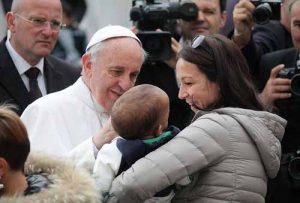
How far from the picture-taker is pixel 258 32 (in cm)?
584

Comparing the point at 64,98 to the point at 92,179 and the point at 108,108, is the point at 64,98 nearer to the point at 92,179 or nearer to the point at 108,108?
the point at 108,108

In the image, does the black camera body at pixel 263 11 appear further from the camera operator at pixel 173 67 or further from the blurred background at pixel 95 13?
the blurred background at pixel 95 13

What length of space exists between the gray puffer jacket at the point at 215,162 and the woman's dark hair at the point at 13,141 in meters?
0.46

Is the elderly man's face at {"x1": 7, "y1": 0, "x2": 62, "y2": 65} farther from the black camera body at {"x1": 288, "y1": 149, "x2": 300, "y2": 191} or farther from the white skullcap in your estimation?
the black camera body at {"x1": 288, "y1": 149, "x2": 300, "y2": 191}

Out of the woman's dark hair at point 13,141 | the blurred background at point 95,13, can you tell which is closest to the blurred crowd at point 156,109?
the woman's dark hair at point 13,141

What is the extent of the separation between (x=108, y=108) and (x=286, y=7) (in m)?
1.76

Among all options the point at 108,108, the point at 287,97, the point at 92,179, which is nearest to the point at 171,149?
the point at 92,179

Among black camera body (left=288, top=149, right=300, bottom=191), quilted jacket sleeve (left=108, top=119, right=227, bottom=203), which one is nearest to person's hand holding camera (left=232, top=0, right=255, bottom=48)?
black camera body (left=288, top=149, right=300, bottom=191)

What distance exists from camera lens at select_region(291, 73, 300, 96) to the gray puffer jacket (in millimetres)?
1122

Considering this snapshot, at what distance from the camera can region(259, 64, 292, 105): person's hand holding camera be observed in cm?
489

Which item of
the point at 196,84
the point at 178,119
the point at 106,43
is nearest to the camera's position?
the point at 196,84

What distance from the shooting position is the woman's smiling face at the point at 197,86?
3.70 meters

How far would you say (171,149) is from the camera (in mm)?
3391

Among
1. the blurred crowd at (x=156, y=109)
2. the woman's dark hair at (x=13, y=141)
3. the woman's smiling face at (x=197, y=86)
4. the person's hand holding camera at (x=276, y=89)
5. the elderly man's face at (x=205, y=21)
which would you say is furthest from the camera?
the elderly man's face at (x=205, y=21)
